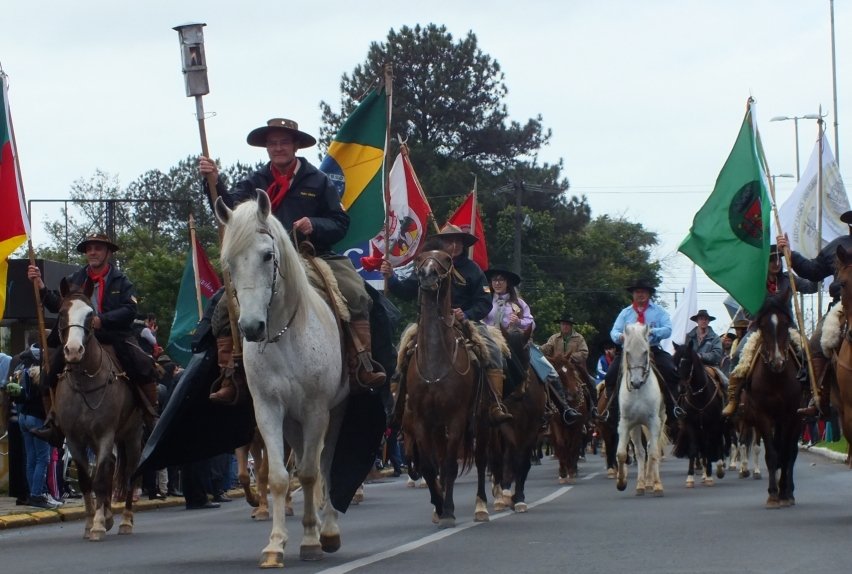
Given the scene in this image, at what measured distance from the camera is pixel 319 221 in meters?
12.6

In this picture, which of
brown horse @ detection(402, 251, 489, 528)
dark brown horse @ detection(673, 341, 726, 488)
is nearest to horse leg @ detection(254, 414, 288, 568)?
brown horse @ detection(402, 251, 489, 528)

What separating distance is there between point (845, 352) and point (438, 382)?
381 centimetres

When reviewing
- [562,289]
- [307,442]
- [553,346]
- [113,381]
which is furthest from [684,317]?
[562,289]

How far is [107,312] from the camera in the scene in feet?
51.1

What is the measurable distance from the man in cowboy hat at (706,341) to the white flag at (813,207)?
2.88m

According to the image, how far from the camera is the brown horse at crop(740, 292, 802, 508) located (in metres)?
16.8

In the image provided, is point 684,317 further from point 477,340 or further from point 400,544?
point 400,544

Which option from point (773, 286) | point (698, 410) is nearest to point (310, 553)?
point (773, 286)

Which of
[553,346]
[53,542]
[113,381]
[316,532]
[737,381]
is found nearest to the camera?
[316,532]

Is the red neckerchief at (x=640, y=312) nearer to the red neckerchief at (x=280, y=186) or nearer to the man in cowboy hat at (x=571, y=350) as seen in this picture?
the man in cowboy hat at (x=571, y=350)

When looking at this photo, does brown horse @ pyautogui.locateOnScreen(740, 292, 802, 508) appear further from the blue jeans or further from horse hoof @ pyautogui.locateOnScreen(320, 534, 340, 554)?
the blue jeans

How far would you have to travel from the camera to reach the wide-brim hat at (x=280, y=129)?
42.4ft

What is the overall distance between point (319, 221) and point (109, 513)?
4.14 metres

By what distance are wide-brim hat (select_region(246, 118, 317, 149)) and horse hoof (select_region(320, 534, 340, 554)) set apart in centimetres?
323
